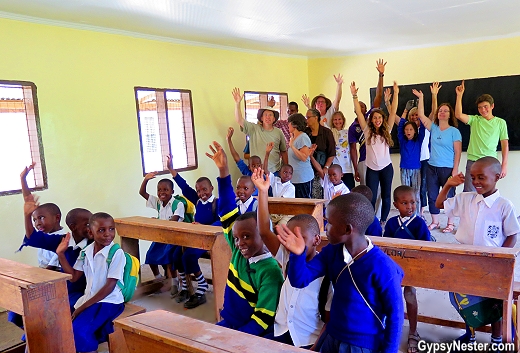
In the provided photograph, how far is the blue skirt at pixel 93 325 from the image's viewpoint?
229 centimetres

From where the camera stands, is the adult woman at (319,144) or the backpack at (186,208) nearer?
the backpack at (186,208)

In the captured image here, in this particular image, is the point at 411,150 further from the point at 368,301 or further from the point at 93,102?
the point at 368,301

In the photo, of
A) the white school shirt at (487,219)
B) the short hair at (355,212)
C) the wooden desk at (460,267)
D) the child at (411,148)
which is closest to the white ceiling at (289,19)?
the child at (411,148)

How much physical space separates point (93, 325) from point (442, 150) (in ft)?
14.2

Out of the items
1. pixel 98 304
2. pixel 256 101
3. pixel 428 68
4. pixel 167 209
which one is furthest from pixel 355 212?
pixel 428 68

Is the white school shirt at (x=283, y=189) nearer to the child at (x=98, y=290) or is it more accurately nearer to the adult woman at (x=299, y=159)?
the adult woman at (x=299, y=159)

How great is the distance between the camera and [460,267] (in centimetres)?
204

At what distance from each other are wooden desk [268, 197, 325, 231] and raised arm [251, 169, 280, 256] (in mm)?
1200

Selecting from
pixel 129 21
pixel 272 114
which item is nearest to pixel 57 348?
pixel 129 21

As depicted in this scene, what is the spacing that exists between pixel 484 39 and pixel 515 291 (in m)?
4.72

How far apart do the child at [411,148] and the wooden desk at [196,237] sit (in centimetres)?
335

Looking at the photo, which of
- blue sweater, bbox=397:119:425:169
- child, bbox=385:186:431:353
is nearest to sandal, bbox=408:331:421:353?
child, bbox=385:186:431:353

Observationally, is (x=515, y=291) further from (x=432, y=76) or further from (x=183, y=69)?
(x=432, y=76)

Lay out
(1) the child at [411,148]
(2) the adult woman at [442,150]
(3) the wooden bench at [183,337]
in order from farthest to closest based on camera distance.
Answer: (1) the child at [411,148]
(2) the adult woman at [442,150]
(3) the wooden bench at [183,337]
